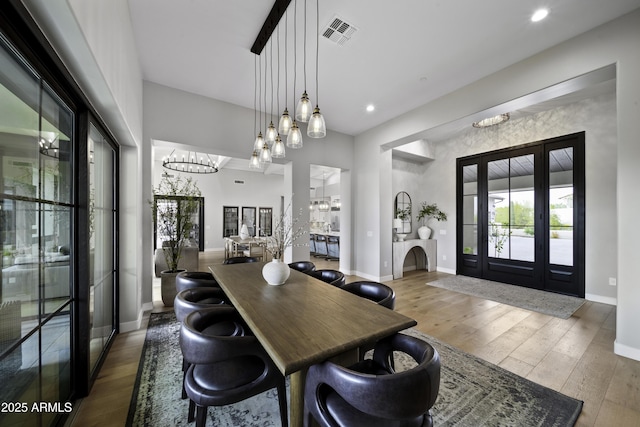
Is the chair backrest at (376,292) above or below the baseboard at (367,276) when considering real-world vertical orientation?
above

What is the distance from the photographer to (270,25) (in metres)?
2.50

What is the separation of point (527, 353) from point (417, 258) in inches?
168

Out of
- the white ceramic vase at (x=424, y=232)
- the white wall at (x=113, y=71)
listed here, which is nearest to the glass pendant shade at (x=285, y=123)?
the white wall at (x=113, y=71)

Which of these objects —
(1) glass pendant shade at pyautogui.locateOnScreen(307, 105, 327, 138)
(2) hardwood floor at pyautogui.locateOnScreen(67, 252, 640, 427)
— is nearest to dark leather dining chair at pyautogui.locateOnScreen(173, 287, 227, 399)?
(2) hardwood floor at pyautogui.locateOnScreen(67, 252, 640, 427)

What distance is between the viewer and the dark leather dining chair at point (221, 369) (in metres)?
1.18

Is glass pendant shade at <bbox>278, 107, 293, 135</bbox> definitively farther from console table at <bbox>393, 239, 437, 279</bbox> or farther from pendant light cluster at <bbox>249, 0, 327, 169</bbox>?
console table at <bbox>393, 239, 437, 279</bbox>

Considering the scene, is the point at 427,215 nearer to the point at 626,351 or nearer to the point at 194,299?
the point at 626,351

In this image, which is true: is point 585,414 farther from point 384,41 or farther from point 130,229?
point 130,229

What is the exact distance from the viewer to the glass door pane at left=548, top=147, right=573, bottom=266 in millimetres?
4453

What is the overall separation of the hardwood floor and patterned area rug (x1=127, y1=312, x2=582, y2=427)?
0.11m

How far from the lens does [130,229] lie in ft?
9.84

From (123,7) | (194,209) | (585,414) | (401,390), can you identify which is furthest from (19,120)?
(585,414)

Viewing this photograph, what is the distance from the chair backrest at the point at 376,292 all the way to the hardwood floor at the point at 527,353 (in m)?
1.37

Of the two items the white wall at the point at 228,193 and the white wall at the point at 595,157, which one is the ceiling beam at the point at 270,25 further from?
the white wall at the point at 228,193
